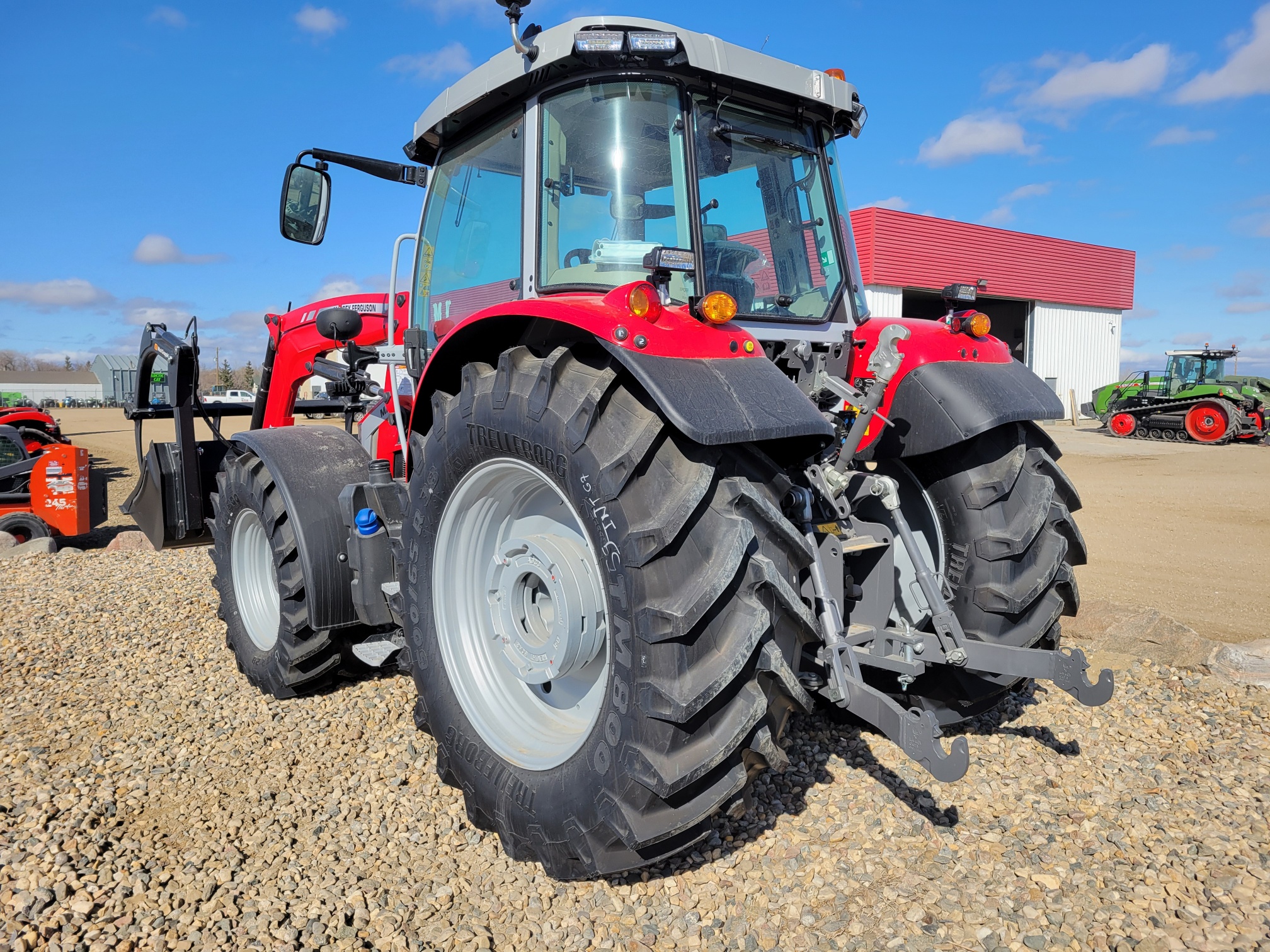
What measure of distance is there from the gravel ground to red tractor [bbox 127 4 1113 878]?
0.85 ft

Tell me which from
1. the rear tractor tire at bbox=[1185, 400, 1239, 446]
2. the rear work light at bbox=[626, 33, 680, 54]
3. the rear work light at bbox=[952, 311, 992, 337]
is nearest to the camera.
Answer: the rear work light at bbox=[626, 33, 680, 54]

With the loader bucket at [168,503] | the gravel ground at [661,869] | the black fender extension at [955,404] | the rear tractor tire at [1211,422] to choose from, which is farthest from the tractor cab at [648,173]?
the rear tractor tire at [1211,422]

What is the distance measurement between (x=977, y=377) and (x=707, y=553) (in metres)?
1.47

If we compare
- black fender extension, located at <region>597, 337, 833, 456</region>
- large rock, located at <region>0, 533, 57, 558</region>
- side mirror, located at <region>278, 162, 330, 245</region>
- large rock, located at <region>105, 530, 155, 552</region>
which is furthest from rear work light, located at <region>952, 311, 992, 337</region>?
large rock, located at <region>0, 533, 57, 558</region>

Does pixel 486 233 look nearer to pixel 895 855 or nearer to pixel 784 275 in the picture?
pixel 784 275

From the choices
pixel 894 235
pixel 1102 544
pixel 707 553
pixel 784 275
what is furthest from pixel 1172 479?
pixel 707 553

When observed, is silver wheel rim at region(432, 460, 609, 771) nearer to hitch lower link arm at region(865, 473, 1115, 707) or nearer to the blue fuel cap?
the blue fuel cap

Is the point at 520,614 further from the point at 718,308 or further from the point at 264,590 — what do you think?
the point at 264,590

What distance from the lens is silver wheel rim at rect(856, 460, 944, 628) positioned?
10.0 feet

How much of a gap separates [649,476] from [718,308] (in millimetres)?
536

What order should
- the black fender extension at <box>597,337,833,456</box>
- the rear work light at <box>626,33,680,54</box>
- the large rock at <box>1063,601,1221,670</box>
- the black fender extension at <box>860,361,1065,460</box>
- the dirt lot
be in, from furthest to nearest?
the dirt lot
the large rock at <box>1063,601,1221,670</box>
the black fender extension at <box>860,361,1065,460</box>
the rear work light at <box>626,33,680,54</box>
the black fender extension at <box>597,337,833,456</box>

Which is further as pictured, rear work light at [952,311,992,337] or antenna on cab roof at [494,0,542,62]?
rear work light at [952,311,992,337]

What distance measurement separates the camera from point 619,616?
209 centimetres

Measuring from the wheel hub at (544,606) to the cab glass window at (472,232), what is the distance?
3.21 feet
